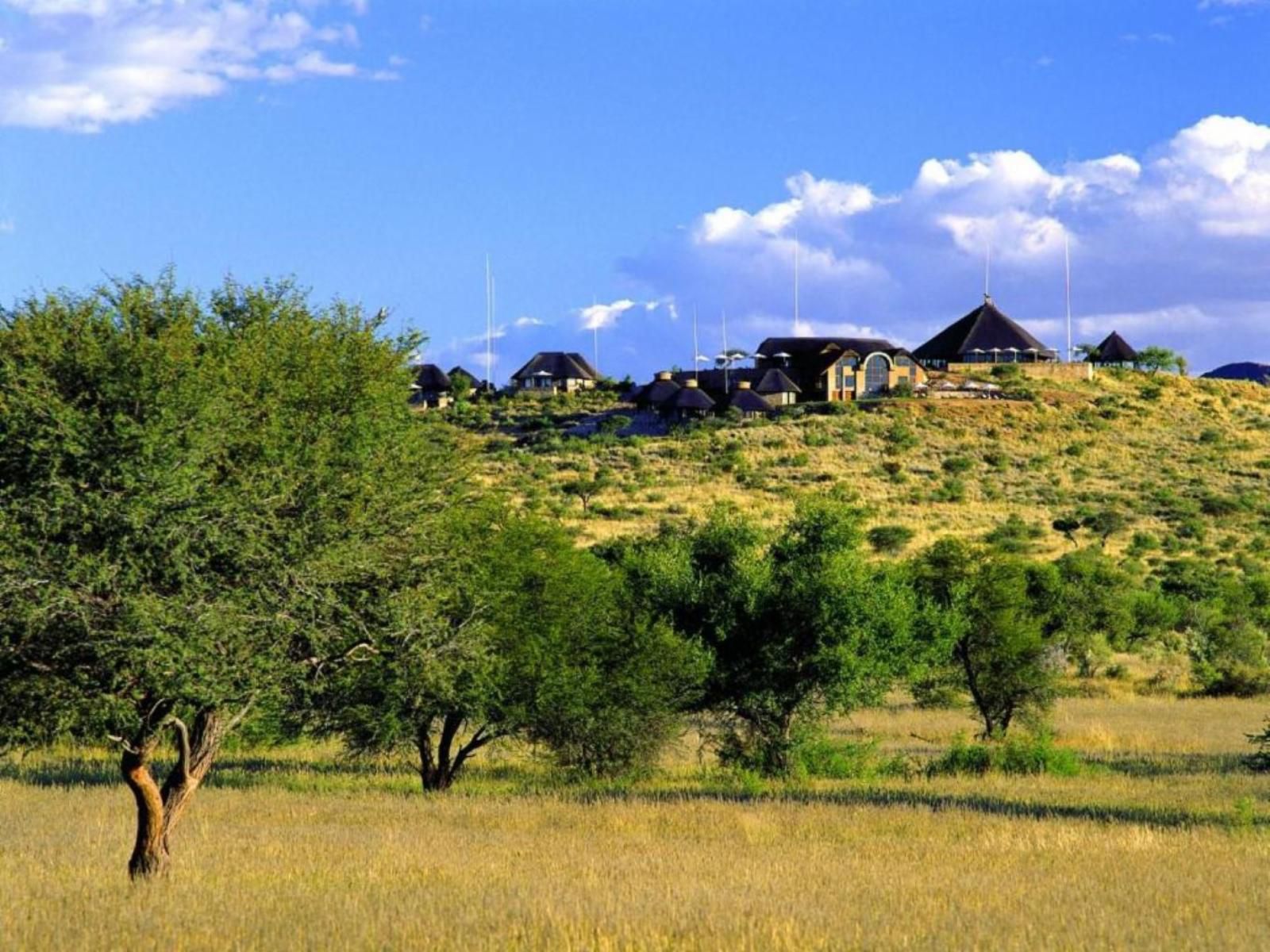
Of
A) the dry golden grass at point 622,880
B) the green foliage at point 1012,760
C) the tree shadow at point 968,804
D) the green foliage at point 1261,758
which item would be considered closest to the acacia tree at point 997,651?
the green foliage at point 1012,760

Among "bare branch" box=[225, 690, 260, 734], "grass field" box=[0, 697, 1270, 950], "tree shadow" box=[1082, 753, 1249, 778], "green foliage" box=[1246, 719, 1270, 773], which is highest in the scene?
"bare branch" box=[225, 690, 260, 734]

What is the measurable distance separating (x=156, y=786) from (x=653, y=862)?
20.8ft

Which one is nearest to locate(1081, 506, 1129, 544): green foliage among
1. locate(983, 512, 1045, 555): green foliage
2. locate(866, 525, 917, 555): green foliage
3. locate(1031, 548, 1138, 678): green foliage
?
locate(983, 512, 1045, 555): green foliage

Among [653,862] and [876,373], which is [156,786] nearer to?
[653,862]

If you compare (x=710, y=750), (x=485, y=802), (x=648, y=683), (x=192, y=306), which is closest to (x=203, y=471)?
(x=192, y=306)

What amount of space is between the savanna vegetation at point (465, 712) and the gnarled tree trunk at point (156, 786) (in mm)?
51

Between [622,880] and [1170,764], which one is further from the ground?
[622,880]

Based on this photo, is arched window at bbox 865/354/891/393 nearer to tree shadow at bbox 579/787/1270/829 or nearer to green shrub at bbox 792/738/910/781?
green shrub at bbox 792/738/910/781

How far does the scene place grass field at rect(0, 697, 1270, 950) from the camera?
14.4m

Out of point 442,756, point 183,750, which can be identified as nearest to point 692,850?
point 183,750

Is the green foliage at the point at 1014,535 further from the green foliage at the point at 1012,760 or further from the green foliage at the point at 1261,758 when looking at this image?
the green foliage at the point at 1261,758

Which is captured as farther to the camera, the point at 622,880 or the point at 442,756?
the point at 442,756

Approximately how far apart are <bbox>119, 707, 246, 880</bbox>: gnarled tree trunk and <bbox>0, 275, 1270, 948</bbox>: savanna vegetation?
0.17 feet

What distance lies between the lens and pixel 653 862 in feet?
66.2
